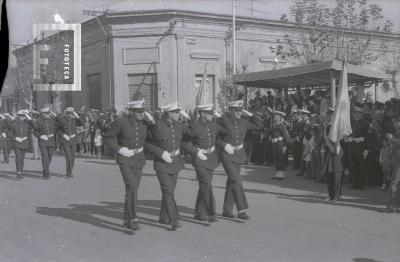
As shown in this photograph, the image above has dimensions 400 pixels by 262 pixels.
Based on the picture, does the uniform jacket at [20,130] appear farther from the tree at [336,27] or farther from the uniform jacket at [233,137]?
the tree at [336,27]

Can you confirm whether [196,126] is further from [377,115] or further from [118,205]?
[377,115]

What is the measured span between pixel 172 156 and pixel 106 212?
2.10m

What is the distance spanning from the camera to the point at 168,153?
7.66 m

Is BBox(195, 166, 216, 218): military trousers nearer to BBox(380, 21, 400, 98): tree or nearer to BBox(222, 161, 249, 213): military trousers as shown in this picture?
BBox(222, 161, 249, 213): military trousers

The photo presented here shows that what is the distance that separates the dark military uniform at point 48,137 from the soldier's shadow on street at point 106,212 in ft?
15.5

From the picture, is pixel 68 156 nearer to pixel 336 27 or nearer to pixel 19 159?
pixel 19 159

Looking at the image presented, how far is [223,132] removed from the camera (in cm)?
844

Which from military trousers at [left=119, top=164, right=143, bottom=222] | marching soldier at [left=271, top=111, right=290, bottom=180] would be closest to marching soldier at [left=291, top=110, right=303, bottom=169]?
marching soldier at [left=271, top=111, right=290, bottom=180]

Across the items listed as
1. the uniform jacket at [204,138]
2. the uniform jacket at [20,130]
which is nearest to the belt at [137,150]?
the uniform jacket at [204,138]

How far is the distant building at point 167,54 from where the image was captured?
27391 millimetres

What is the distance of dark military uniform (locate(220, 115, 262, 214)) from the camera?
27.0 ft

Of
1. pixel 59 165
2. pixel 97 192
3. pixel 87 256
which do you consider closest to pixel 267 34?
pixel 59 165

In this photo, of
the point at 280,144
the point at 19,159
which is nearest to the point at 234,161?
the point at 280,144

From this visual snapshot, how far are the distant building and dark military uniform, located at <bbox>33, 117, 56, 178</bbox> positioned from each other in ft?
42.0
